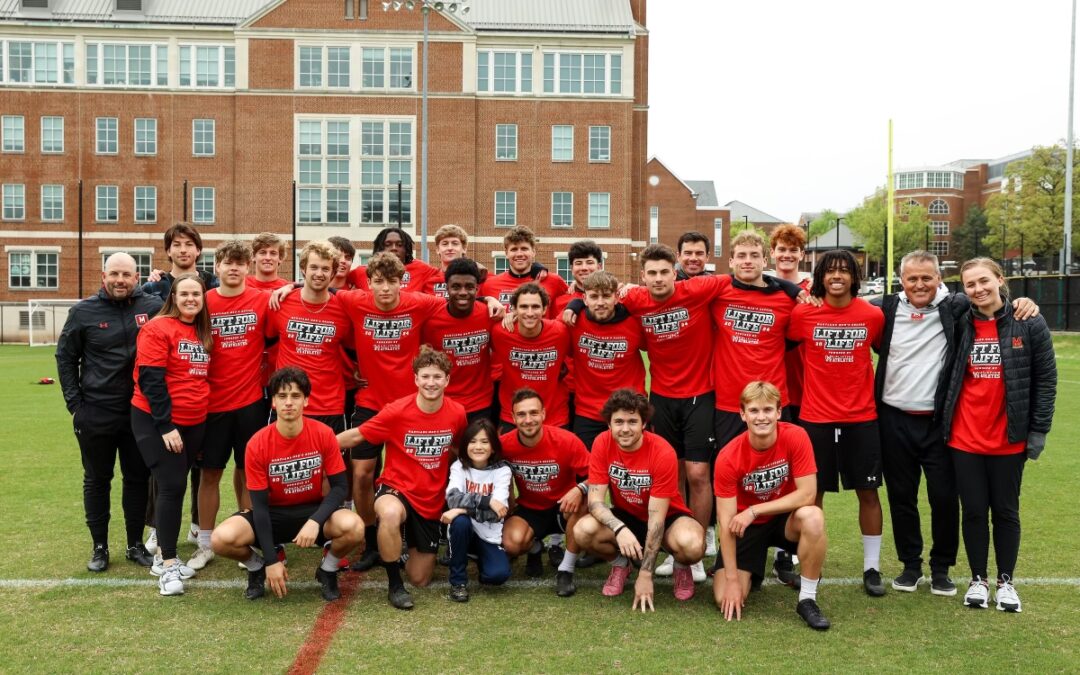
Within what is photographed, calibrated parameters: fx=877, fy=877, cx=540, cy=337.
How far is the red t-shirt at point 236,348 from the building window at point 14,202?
143ft

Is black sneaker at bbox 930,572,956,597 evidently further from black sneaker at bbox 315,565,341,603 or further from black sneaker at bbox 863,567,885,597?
black sneaker at bbox 315,565,341,603

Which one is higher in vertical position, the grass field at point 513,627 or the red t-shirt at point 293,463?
the red t-shirt at point 293,463

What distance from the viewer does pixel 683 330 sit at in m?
5.97

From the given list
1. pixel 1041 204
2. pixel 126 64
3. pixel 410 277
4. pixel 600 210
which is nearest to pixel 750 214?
pixel 1041 204

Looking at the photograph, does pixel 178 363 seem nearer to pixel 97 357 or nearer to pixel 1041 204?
pixel 97 357

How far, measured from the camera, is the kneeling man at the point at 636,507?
17.1ft

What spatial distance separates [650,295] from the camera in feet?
19.6

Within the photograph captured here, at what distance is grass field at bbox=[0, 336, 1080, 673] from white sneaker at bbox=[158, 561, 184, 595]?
65mm

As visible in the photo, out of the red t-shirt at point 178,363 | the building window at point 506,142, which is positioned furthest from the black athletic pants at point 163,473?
the building window at point 506,142

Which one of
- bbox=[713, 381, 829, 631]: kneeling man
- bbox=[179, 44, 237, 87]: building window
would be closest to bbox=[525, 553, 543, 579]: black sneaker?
bbox=[713, 381, 829, 631]: kneeling man

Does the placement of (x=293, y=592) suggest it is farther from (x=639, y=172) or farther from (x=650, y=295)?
(x=639, y=172)

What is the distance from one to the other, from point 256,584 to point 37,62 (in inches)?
1790

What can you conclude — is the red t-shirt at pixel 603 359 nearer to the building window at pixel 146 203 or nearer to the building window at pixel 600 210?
the building window at pixel 600 210

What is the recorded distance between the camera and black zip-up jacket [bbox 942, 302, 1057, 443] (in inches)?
199
